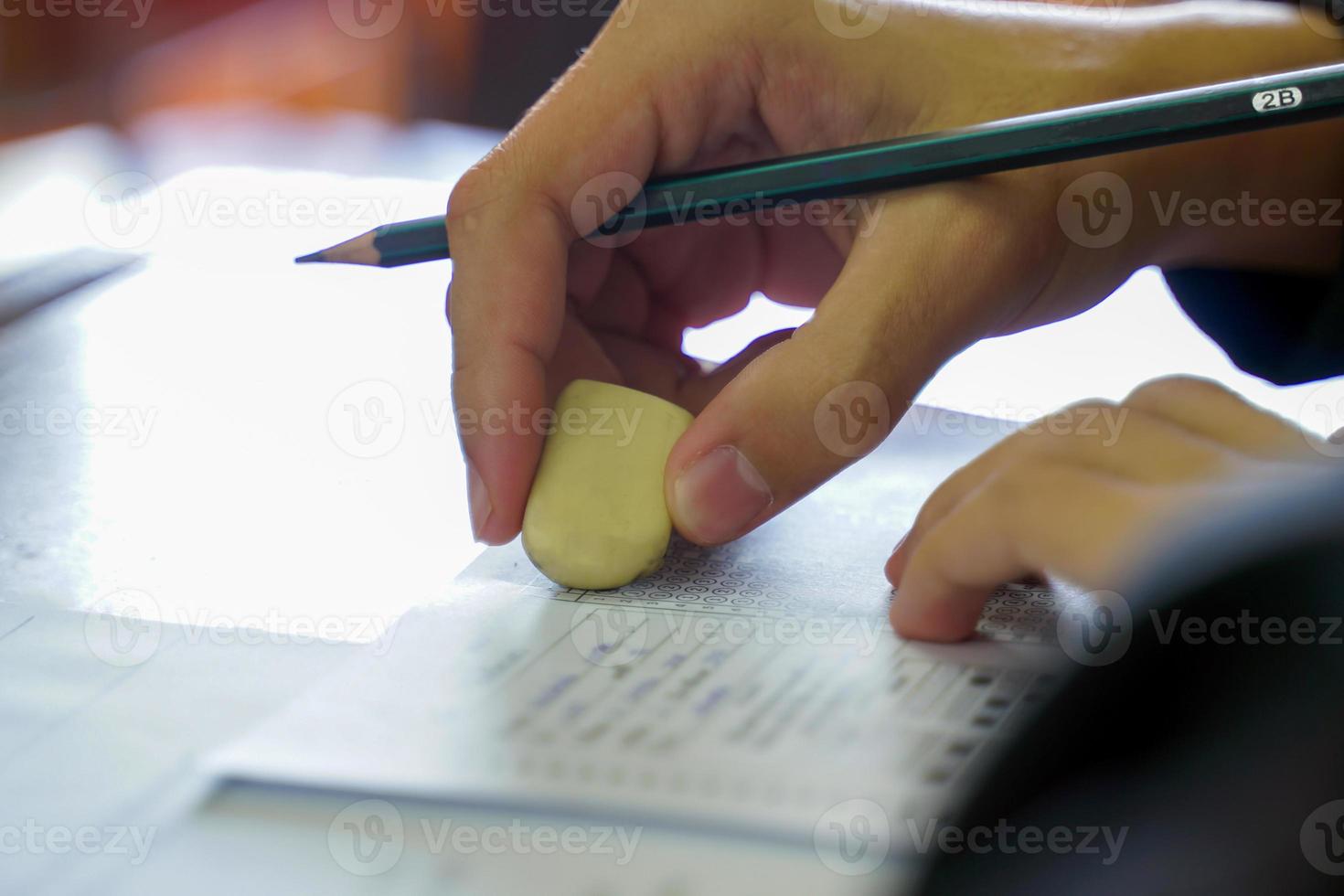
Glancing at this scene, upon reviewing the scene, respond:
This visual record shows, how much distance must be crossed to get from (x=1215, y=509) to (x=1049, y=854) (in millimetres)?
155

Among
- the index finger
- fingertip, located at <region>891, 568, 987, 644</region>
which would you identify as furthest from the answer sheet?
the index finger

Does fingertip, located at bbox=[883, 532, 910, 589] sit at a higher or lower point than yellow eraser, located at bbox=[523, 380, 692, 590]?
lower

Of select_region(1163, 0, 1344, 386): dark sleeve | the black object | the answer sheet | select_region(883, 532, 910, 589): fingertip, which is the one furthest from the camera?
select_region(1163, 0, 1344, 386): dark sleeve

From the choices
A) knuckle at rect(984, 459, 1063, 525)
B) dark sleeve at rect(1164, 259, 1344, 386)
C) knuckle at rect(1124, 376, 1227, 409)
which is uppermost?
knuckle at rect(1124, 376, 1227, 409)

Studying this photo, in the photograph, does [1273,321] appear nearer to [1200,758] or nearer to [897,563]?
[897,563]

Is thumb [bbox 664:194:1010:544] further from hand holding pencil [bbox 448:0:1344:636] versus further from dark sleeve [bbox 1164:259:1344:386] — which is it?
dark sleeve [bbox 1164:259:1344:386]

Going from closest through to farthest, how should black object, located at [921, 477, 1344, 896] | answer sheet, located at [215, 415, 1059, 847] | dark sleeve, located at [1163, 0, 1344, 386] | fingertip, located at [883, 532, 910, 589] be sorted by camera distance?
black object, located at [921, 477, 1344, 896]
answer sheet, located at [215, 415, 1059, 847]
fingertip, located at [883, 532, 910, 589]
dark sleeve, located at [1163, 0, 1344, 386]

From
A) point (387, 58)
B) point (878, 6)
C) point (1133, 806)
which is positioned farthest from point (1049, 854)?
point (387, 58)

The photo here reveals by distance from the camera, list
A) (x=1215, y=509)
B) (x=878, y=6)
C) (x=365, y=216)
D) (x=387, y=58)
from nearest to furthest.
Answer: (x=1215, y=509) < (x=878, y=6) < (x=365, y=216) < (x=387, y=58)

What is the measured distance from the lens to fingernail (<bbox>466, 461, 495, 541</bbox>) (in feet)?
1.91

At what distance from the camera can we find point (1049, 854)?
0.92 feet

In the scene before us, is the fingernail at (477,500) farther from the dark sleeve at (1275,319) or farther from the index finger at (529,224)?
the dark sleeve at (1275,319)

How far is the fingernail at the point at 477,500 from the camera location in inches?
23.0

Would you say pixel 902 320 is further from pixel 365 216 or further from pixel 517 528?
pixel 365 216
